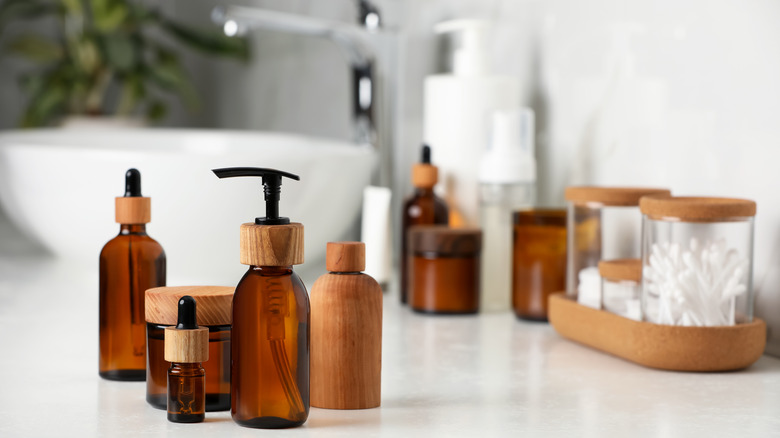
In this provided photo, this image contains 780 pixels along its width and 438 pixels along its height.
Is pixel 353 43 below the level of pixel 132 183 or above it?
above

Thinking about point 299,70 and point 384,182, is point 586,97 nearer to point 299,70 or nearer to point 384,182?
point 384,182

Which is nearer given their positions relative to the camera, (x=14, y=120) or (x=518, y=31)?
(x=518, y=31)

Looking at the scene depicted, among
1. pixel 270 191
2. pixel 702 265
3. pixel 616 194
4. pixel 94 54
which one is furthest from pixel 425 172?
pixel 94 54

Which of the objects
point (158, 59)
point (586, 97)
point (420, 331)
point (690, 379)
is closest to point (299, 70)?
point (158, 59)

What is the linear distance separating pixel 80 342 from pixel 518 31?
1.97 ft

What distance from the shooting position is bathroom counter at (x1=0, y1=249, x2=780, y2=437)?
1.67 feet

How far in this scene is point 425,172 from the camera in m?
0.92

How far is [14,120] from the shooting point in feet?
6.28

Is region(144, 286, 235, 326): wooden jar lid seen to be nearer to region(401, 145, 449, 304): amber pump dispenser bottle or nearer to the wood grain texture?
the wood grain texture

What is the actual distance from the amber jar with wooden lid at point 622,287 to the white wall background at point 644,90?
98 mm

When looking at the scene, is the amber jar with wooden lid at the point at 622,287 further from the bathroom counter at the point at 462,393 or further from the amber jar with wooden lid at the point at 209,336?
the amber jar with wooden lid at the point at 209,336

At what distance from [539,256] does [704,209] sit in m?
0.24

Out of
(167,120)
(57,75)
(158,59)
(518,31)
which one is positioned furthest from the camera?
(167,120)

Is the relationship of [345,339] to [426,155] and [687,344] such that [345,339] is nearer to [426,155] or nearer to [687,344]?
[687,344]
